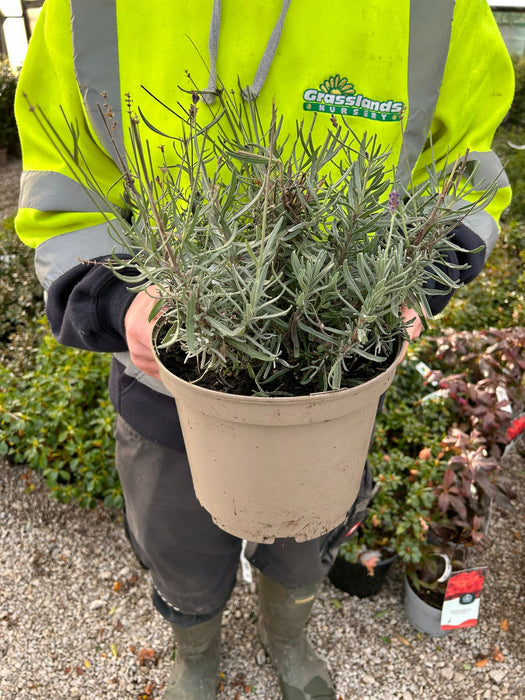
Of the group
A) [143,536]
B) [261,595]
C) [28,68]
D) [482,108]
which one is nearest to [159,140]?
[28,68]

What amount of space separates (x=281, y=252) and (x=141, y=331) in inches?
15.6

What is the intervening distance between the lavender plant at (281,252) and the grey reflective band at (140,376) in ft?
1.78

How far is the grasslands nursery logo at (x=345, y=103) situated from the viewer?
1329mm

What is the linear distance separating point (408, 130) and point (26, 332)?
2518 mm

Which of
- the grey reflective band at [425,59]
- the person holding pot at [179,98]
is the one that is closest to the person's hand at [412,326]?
the person holding pot at [179,98]

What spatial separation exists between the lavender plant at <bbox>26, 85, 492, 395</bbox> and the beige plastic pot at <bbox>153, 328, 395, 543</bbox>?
0.05 m

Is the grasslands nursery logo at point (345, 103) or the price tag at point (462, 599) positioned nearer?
the grasslands nursery logo at point (345, 103)

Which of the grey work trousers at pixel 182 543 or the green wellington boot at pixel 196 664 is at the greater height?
the grey work trousers at pixel 182 543

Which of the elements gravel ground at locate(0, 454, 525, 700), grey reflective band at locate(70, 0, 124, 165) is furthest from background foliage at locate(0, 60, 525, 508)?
grey reflective band at locate(70, 0, 124, 165)

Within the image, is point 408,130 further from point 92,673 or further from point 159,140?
point 92,673

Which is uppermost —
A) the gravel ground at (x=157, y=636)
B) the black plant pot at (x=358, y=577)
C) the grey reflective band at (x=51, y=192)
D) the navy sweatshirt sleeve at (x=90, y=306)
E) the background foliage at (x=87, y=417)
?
the grey reflective band at (x=51, y=192)

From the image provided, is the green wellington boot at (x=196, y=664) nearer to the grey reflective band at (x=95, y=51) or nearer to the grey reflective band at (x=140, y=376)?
the grey reflective band at (x=140, y=376)

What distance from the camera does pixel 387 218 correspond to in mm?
913

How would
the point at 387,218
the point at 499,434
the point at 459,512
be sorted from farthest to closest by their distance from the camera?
1. the point at 499,434
2. the point at 459,512
3. the point at 387,218
